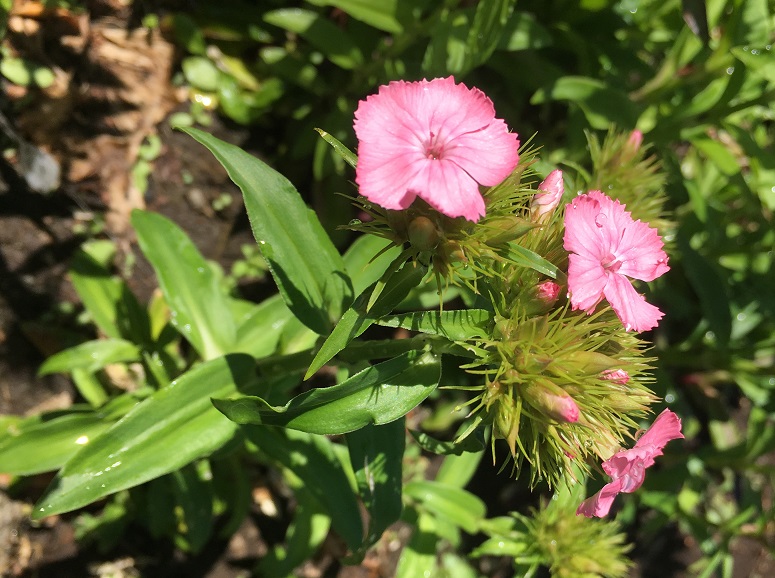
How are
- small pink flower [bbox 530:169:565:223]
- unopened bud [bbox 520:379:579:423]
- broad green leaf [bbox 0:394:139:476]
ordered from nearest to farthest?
unopened bud [bbox 520:379:579:423]
small pink flower [bbox 530:169:565:223]
broad green leaf [bbox 0:394:139:476]

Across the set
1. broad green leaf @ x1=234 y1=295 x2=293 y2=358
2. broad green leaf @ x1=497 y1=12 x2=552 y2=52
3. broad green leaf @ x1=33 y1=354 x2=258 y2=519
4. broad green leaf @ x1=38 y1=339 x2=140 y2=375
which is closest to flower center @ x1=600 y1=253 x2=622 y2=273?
broad green leaf @ x1=33 y1=354 x2=258 y2=519

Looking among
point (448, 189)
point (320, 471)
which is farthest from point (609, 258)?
point (320, 471)

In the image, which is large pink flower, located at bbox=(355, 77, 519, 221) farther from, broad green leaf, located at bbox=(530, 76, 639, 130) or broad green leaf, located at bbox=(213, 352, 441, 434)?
broad green leaf, located at bbox=(530, 76, 639, 130)

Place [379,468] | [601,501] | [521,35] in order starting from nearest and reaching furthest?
[601,501] < [379,468] < [521,35]

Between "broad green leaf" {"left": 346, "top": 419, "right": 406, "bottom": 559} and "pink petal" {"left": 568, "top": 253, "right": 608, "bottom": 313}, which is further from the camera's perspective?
"broad green leaf" {"left": 346, "top": 419, "right": 406, "bottom": 559}

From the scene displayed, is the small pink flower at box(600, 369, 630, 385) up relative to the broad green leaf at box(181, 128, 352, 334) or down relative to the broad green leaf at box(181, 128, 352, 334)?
up

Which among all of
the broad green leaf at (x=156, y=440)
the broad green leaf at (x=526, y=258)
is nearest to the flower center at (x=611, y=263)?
the broad green leaf at (x=526, y=258)

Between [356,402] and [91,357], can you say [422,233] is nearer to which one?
[356,402]

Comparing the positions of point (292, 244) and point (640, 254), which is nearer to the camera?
point (640, 254)
